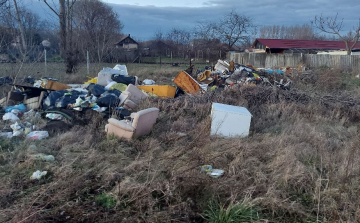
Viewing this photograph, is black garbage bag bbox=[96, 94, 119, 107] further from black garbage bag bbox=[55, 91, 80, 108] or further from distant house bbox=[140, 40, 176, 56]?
distant house bbox=[140, 40, 176, 56]

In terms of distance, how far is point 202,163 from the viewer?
3.78 metres

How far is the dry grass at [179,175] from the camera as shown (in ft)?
9.45

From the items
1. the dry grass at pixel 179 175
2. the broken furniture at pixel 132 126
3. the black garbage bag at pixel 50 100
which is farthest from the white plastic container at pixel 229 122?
the black garbage bag at pixel 50 100

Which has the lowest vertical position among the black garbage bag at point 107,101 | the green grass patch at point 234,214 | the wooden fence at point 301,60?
the green grass patch at point 234,214

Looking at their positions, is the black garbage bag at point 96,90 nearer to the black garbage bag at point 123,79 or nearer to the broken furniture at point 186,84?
the black garbage bag at point 123,79

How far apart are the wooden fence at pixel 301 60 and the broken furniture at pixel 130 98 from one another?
1531 cm

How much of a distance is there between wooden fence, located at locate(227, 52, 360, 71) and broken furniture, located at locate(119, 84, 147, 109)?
50.2ft

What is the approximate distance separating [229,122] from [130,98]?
8.66 ft

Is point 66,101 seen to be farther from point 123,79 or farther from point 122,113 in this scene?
point 123,79

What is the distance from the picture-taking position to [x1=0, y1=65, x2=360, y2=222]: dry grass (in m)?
2.88

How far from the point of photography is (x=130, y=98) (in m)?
6.73

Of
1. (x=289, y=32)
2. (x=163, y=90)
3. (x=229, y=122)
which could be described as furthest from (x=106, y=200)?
(x=289, y=32)

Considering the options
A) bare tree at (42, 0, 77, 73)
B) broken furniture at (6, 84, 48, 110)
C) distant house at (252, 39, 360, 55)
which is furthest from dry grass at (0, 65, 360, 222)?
distant house at (252, 39, 360, 55)

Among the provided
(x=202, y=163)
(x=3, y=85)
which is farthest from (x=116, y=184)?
(x=3, y=85)
